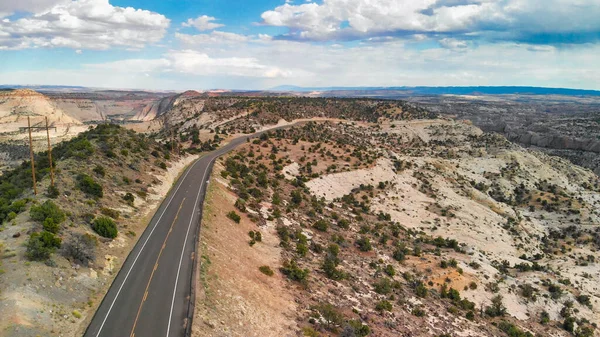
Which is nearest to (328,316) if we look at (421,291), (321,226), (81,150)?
(421,291)

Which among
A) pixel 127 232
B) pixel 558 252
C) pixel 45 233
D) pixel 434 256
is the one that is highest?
pixel 45 233

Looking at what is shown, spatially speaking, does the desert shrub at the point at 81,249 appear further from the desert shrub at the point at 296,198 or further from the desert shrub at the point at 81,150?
the desert shrub at the point at 296,198

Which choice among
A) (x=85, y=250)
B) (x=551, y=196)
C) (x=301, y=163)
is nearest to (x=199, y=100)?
(x=301, y=163)

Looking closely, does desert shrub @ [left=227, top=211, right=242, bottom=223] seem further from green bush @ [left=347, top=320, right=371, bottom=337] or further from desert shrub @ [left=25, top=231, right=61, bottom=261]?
green bush @ [left=347, top=320, right=371, bottom=337]

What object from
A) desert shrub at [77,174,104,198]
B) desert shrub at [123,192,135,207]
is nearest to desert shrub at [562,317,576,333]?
desert shrub at [123,192,135,207]

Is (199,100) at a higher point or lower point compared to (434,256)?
higher

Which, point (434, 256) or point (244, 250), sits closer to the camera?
point (244, 250)

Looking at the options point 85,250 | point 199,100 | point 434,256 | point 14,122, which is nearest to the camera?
point 85,250

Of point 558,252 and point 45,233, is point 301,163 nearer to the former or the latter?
point 558,252
